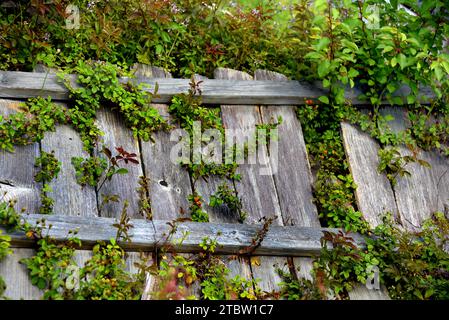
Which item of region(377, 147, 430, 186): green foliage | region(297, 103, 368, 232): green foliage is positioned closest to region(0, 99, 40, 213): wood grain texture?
region(297, 103, 368, 232): green foliage

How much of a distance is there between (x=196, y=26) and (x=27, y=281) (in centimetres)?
264

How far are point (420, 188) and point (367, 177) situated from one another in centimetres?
43

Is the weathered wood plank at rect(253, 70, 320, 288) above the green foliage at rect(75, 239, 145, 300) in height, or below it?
above

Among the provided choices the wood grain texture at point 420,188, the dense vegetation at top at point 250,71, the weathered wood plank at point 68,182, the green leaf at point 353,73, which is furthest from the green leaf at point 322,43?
the weathered wood plank at point 68,182

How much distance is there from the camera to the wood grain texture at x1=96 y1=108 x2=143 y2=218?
4941 mm

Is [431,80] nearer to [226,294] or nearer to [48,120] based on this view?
[226,294]

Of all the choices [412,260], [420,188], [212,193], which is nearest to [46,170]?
[212,193]

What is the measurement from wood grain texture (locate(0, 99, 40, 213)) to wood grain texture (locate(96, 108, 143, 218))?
42 cm

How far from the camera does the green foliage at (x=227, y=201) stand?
5.13 meters

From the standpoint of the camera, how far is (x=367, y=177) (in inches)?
221

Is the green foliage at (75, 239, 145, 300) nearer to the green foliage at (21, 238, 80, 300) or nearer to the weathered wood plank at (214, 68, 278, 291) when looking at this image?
the green foliage at (21, 238, 80, 300)

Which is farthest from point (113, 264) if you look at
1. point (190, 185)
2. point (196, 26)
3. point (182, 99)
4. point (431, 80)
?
point (431, 80)

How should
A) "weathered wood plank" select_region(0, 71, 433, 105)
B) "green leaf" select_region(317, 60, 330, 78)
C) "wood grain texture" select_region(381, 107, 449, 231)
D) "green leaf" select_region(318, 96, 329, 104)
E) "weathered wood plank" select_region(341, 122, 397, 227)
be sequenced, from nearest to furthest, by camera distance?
"weathered wood plank" select_region(0, 71, 433, 105) < "weathered wood plank" select_region(341, 122, 397, 227) < "wood grain texture" select_region(381, 107, 449, 231) < "green leaf" select_region(317, 60, 330, 78) < "green leaf" select_region(318, 96, 329, 104)

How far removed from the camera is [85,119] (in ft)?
17.1
